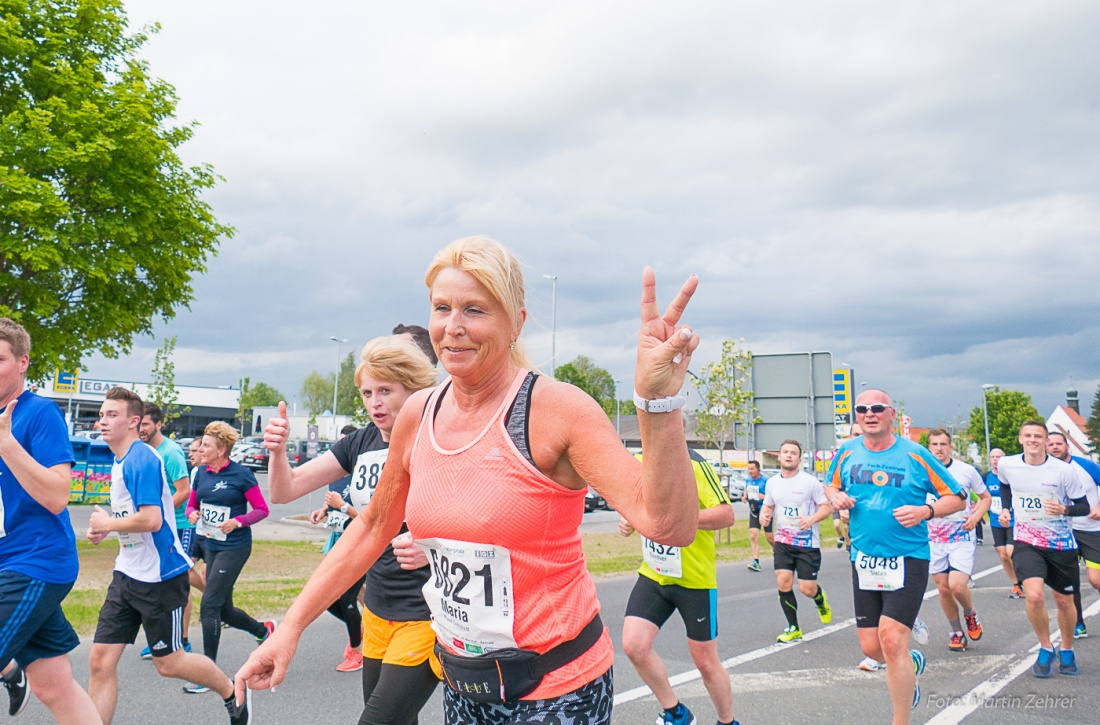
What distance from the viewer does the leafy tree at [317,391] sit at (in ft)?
328

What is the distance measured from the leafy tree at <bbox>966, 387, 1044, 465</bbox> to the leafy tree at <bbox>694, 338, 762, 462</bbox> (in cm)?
5505

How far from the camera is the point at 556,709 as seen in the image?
209 centimetres

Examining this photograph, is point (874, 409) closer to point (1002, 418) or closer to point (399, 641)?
point (399, 641)

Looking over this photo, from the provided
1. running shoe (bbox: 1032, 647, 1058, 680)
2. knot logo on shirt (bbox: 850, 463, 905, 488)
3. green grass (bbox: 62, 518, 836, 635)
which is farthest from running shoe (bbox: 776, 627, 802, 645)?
green grass (bbox: 62, 518, 836, 635)

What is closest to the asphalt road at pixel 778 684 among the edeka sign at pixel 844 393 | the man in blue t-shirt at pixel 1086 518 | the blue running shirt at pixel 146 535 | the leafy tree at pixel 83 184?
the man in blue t-shirt at pixel 1086 518

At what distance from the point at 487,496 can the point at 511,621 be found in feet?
1.13

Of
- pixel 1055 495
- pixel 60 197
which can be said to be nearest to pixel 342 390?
pixel 60 197

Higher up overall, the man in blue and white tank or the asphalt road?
the man in blue and white tank

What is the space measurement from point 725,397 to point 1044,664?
2284 cm

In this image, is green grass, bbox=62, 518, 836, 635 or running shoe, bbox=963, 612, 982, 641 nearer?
running shoe, bbox=963, 612, 982, 641

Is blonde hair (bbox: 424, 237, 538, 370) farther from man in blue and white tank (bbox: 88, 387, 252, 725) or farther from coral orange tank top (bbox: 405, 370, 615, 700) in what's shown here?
man in blue and white tank (bbox: 88, 387, 252, 725)

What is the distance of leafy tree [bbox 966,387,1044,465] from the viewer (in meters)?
80.4

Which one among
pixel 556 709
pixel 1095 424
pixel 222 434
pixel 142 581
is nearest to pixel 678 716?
pixel 556 709

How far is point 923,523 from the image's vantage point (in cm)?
546
